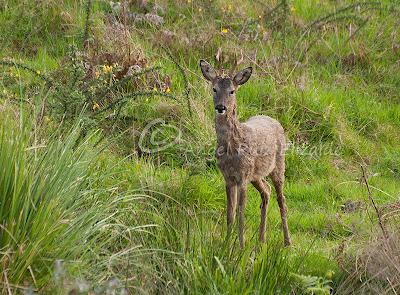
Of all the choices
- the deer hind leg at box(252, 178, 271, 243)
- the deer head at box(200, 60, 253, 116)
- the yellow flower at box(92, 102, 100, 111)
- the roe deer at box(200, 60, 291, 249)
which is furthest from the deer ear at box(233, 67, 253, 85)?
the yellow flower at box(92, 102, 100, 111)

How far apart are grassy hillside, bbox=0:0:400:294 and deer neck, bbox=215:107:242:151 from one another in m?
0.67

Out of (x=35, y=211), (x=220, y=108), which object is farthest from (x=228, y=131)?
(x=35, y=211)

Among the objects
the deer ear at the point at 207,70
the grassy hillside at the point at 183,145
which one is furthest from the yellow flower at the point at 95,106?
the deer ear at the point at 207,70

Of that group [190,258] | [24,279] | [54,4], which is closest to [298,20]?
[54,4]

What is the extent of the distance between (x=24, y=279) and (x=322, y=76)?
7567mm

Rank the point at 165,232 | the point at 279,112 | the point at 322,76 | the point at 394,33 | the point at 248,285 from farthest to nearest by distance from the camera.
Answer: the point at 394,33
the point at 322,76
the point at 279,112
the point at 165,232
the point at 248,285

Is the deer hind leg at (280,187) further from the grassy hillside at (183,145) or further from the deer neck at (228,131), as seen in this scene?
the deer neck at (228,131)

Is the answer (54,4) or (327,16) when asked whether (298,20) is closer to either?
(327,16)

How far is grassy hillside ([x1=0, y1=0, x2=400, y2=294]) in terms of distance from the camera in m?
6.41

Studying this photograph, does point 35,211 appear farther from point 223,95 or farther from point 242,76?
point 242,76

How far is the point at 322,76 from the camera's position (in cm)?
1288

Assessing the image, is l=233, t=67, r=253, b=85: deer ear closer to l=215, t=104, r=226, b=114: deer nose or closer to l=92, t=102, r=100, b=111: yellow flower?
l=215, t=104, r=226, b=114: deer nose

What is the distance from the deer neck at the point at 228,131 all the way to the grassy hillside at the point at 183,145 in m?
0.67

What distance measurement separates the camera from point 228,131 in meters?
8.64
